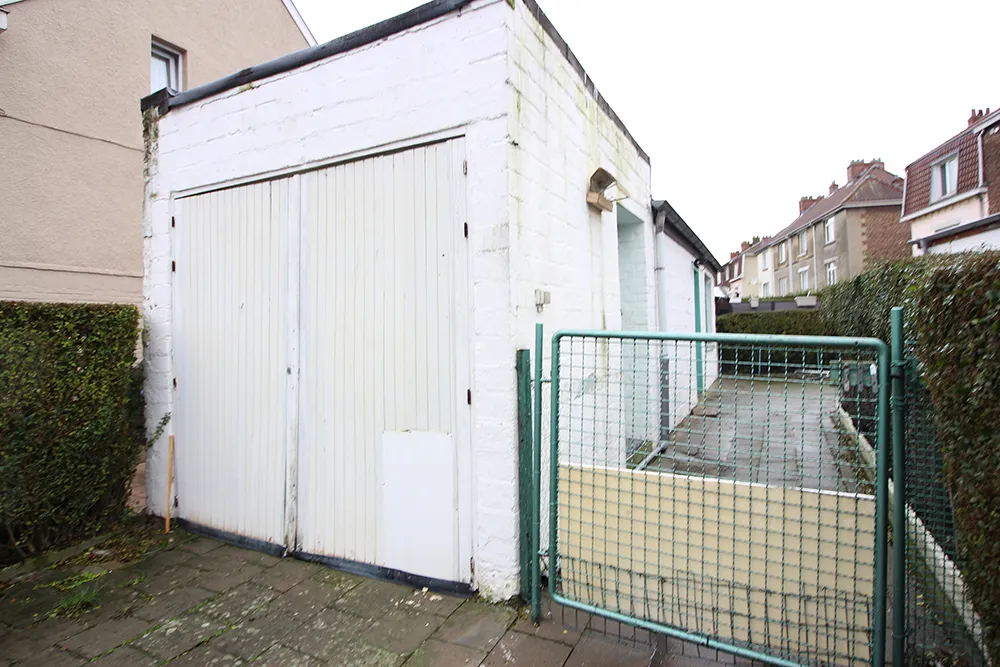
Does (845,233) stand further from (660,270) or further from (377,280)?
(377,280)

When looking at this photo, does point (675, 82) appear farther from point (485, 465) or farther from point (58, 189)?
point (58, 189)

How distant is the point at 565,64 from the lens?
380 centimetres

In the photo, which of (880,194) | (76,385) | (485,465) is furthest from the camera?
(880,194)

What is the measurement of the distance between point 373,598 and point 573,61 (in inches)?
155

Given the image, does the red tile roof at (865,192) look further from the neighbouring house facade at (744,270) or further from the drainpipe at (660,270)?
the drainpipe at (660,270)

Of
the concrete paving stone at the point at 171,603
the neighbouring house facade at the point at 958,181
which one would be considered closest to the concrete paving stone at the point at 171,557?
the concrete paving stone at the point at 171,603

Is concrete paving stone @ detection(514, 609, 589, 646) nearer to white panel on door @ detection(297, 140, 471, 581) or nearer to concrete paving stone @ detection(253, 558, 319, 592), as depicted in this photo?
Result: white panel on door @ detection(297, 140, 471, 581)

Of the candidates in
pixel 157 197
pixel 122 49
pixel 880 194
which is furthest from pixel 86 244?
pixel 880 194

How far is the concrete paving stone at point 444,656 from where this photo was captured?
7.80 ft

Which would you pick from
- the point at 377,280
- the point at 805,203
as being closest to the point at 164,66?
the point at 377,280

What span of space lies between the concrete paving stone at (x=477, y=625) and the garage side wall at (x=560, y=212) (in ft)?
1.69

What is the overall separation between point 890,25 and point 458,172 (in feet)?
16.4

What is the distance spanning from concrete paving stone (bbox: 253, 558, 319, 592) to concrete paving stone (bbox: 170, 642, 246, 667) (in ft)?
1.92

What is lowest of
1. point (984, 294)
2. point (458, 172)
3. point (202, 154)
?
point (984, 294)
